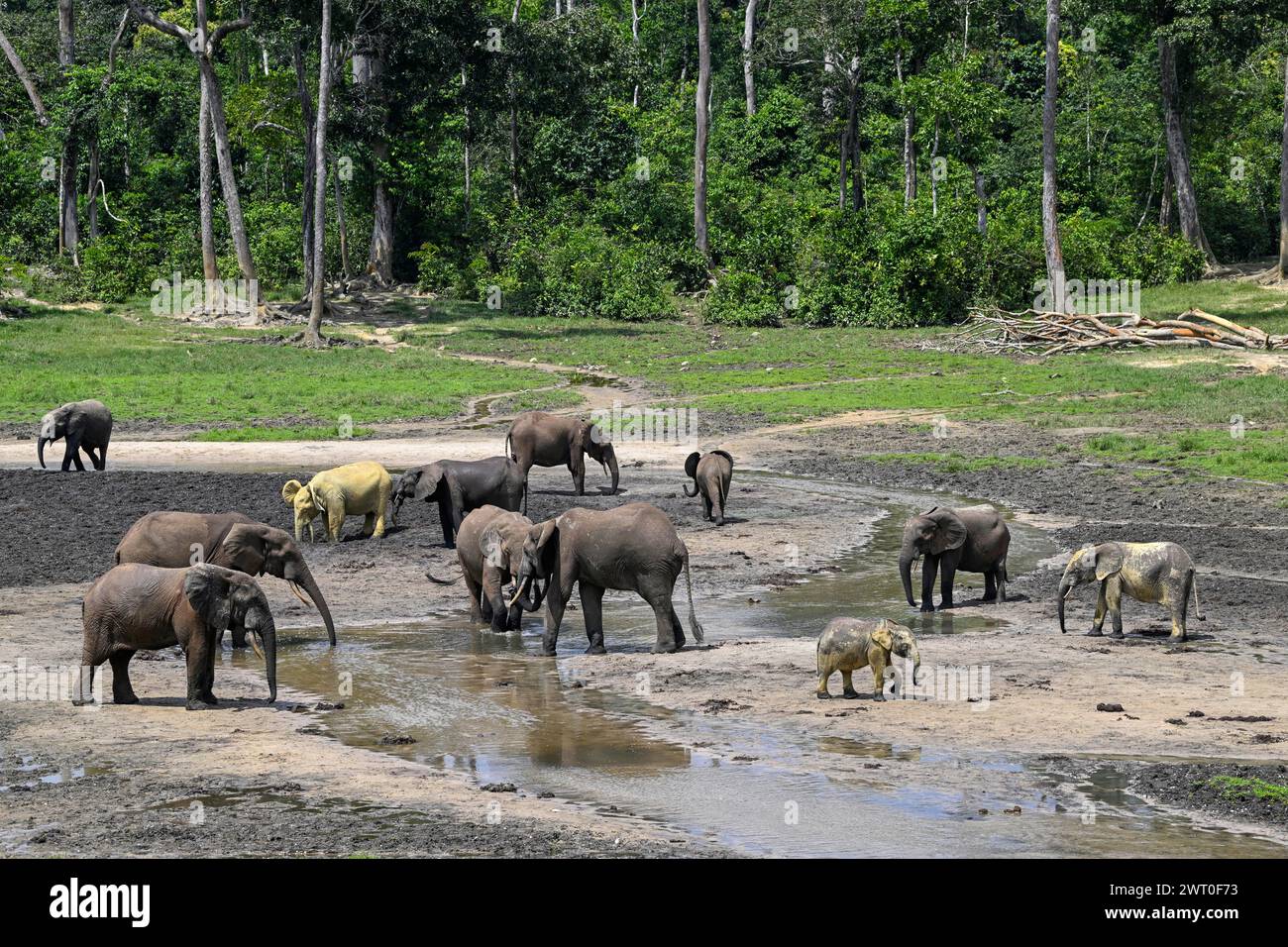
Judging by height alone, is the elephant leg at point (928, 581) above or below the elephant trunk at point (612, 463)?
below

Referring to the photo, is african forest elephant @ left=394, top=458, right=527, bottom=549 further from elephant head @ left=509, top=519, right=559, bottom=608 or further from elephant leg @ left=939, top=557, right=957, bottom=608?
elephant leg @ left=939, top=557, right=957, bottom=608

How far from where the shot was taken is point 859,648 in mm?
13102

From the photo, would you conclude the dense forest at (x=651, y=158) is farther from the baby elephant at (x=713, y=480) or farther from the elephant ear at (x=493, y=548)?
A: the elephant ear at (x=493, y=548)

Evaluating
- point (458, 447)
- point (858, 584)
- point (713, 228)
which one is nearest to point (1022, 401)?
point (458, 447)

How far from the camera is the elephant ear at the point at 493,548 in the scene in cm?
1639

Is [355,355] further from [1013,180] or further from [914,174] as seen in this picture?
[1013,180]

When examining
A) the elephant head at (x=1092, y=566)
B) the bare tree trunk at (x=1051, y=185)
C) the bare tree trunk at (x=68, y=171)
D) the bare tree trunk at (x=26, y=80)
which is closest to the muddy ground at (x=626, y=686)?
the elephant head at (x=1092, y=566)

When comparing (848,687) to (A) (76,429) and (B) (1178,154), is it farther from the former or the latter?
(B) (1178,154)

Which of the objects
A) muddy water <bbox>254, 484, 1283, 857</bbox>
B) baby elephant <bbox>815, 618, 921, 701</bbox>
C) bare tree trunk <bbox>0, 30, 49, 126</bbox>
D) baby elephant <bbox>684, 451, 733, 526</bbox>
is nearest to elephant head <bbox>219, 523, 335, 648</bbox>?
muddy water <bbox>254, 484, 1283, 857</bbox>

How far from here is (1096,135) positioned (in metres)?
62.7

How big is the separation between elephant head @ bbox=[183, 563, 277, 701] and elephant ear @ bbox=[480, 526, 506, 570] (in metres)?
3.96

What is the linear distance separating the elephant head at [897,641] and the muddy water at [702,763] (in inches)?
52.1

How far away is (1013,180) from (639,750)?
2070 inches

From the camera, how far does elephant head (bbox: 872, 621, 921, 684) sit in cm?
1308
